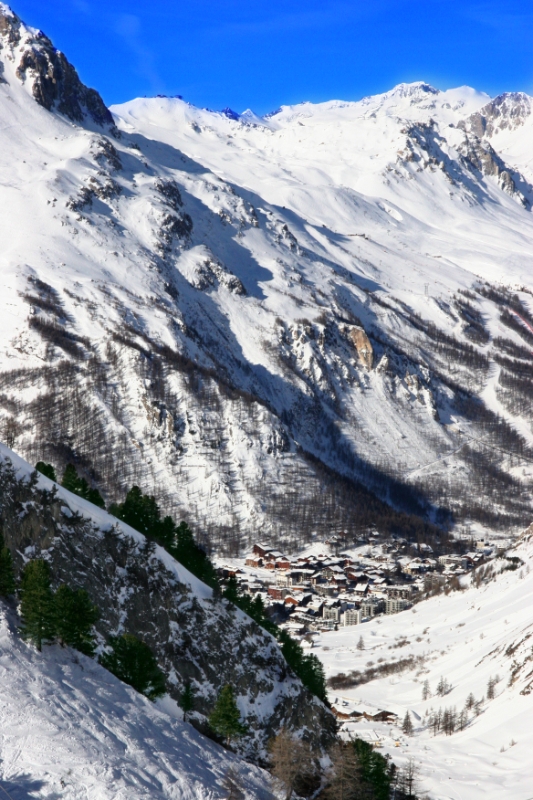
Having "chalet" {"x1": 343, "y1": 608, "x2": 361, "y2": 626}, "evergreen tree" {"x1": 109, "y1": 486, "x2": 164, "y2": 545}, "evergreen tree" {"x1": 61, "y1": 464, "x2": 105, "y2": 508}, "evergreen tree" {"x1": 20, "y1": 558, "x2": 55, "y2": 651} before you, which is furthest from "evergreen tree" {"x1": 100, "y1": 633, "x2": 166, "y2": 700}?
"chalet" {"x1": 343, "y1": 608, "x2": 361, "y2": 626}

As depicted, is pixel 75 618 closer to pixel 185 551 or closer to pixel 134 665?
pixel 134 665

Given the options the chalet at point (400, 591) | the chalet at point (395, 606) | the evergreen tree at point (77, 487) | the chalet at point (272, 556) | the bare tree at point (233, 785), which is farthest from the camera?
the chalet at point (272, 556)

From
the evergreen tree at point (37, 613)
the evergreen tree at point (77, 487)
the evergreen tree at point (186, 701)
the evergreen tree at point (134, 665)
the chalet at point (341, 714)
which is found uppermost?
the evergreen tree at point (77, 487)

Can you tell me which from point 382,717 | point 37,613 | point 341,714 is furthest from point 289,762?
point 382,717

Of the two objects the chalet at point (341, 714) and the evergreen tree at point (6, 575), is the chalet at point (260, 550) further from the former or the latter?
the evergreen tree at point (6, 575)

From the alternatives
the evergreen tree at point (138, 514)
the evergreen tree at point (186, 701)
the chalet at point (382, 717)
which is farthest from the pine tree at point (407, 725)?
the evergreen tree at point (186, 701)

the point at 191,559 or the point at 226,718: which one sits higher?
the point at 191,559
